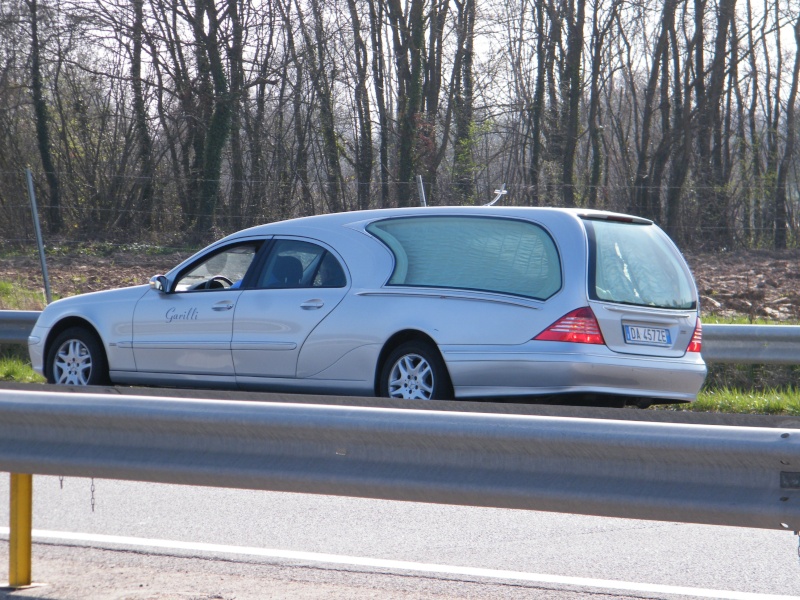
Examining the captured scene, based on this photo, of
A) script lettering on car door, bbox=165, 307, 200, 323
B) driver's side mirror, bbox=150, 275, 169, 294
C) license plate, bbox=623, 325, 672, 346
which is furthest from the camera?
driver's side mirror, bbox=150, 275, 169, 294

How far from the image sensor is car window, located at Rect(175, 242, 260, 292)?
847cm

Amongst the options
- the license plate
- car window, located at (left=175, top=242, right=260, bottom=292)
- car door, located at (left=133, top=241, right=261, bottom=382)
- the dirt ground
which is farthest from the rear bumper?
the dirt ground

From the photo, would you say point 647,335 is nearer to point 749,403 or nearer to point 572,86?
point 749,403

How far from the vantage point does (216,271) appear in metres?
8.58

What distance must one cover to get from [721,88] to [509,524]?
1006 inches

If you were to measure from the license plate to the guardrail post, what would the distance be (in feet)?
13.2

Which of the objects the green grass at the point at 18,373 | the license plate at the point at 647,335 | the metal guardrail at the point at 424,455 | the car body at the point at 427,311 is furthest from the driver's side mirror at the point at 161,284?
the metal guardrail at the point at 424,455

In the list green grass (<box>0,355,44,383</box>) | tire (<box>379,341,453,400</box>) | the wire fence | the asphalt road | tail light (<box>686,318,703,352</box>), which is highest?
the wire fence

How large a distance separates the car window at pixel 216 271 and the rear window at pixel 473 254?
4.45ft

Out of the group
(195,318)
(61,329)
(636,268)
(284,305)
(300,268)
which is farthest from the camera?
(61,329)

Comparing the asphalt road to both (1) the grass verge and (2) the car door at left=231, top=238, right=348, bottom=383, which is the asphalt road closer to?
(2) the car door at left=231, top=238, right=348, bottom=383

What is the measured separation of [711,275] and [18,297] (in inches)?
448

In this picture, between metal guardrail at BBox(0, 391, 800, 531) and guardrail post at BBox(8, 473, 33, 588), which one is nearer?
metal guardrail at BBox(0, 391, 800, 531)

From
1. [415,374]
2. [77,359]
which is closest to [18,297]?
[77,359]
